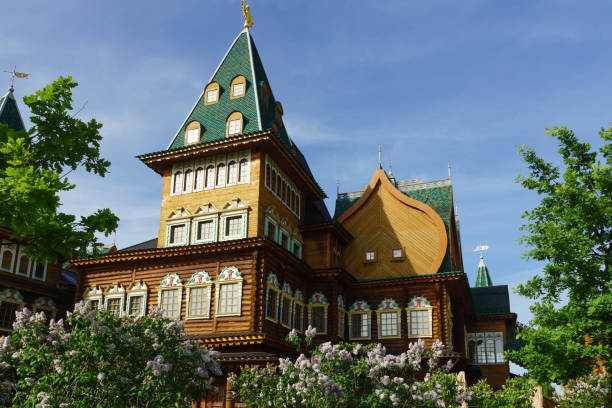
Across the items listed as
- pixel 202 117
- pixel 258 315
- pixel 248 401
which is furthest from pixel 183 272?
pixel 248 401

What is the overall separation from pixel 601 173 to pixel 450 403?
30.2 feet

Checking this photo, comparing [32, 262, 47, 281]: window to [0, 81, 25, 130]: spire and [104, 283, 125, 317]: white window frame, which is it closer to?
[104, 283, 125, 317]: white window frame

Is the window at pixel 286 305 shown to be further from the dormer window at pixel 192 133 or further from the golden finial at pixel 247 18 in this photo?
the golden finial at pixel 247 18

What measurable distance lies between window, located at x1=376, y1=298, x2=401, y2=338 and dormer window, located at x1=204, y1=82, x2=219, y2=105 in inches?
588

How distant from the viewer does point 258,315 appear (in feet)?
82.5

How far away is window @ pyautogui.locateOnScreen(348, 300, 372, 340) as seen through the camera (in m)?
31.1

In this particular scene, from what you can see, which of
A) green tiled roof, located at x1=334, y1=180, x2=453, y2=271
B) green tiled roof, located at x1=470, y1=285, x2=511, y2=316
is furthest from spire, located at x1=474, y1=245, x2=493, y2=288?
green tiled roof, located at x1=334, y1=180, x2=453, y2=271

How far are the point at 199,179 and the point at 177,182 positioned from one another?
4.42 feet

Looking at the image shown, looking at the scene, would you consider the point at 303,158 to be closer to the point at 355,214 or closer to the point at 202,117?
the point at 355,214

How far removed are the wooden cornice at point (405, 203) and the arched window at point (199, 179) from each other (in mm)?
8987

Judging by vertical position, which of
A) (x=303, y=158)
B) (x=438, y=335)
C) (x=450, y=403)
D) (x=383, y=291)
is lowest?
(x=450, y=403)

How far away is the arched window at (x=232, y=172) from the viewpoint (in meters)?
29.4

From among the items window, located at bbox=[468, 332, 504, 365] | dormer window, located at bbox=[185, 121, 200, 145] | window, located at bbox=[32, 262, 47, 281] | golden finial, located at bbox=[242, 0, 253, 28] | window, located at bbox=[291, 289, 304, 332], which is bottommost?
window, located at bbox=[468, 332, 504, 365]

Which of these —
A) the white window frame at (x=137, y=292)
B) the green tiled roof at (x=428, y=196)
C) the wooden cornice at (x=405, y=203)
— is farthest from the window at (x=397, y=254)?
the white window frame at (x=137, y=292)
